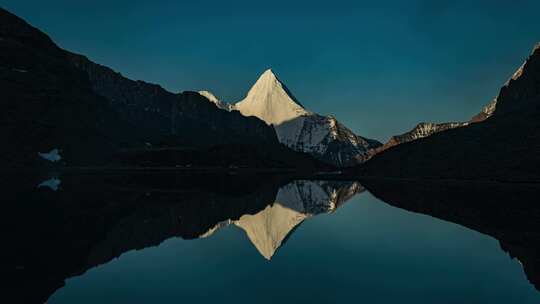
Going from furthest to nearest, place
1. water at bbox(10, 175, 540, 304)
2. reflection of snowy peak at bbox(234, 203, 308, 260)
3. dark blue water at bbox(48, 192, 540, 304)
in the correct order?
reflection of snowy peak at bbox(234, 203, 308, 260) < water at bbox(10, 175, 540, 304) < dark blue water at bbox(48, 192, 540, 304)

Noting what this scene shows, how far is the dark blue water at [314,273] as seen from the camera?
24.2 meters

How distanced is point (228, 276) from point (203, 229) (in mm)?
20495

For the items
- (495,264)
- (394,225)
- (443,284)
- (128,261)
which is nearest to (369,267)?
(443,284)

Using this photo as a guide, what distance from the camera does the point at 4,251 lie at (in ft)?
107

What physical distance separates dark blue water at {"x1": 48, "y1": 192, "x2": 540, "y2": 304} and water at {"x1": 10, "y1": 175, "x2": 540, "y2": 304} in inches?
2.8

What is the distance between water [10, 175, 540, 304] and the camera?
80.2 ft

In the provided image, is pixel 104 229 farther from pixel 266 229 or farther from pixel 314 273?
pixel 314 273

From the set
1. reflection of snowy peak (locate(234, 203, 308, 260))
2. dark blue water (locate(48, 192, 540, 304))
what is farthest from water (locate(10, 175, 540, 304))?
reflection of snowy peak (locate(234, 203, 308, 260))

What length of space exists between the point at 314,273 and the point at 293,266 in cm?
276

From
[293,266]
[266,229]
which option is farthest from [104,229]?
[293,266]

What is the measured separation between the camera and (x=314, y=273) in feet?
97.4

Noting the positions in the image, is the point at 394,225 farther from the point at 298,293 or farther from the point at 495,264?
the point at 298,293

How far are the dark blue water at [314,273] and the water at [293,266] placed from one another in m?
0.07

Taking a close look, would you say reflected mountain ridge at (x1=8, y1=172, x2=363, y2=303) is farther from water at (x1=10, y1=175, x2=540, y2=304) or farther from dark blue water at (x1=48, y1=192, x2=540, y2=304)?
dark blue water at (x1=48, y1=192, x2=540, y2=304)
